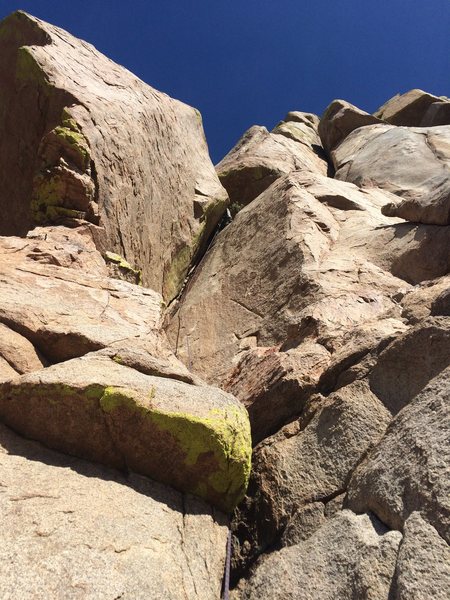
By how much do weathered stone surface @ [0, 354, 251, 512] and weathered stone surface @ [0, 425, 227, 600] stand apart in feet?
0.59

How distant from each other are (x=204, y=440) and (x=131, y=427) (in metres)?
0.89

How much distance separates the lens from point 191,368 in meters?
14.1

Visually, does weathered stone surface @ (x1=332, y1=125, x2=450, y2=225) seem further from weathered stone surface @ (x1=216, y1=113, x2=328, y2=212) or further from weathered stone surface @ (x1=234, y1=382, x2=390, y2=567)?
weathered stone surface @ (x1=234, y1=382, x2=390, y2=567)

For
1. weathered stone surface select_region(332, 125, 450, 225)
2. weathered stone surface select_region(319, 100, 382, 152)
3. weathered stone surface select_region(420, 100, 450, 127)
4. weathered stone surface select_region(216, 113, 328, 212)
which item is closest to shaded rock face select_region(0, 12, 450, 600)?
weathered stone surface select_region(332, 125, 450, 225)

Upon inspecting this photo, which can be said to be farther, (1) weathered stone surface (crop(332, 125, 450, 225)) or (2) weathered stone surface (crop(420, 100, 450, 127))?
(2) weathered stone surface (crop(420, 100, 450, 127))

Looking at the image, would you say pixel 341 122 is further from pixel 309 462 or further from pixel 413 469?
pixel 413 469

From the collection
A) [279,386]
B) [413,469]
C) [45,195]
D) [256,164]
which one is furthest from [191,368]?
[256,164]

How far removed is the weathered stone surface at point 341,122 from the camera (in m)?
38.8

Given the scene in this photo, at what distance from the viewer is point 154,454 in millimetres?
7254

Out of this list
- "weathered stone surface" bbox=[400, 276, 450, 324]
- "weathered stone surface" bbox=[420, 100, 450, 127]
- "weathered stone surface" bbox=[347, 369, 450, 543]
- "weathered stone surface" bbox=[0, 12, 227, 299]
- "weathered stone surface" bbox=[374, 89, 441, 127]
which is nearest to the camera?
"weathered stone surface" bbox=[347, 369, 450, 543]

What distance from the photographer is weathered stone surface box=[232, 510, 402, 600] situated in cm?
569

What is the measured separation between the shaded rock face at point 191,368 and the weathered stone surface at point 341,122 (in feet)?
65.9

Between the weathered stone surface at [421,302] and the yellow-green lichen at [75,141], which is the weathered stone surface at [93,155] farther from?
the weathered stone surface at [421,302]

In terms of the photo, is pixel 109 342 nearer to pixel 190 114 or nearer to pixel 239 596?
pixel 239 596
